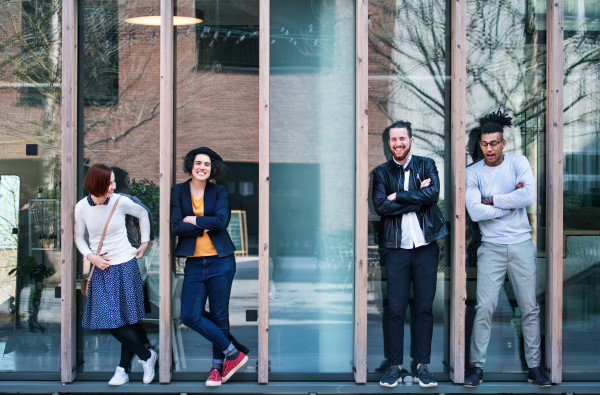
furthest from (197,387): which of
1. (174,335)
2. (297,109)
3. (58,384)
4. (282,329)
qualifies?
(297,109)

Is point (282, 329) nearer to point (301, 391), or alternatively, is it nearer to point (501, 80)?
point (301, 391)

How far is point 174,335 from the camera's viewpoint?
4.61 metres

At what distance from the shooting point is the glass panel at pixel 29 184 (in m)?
4.68

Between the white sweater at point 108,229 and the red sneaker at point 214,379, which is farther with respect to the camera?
the red sneaker at point 214,379

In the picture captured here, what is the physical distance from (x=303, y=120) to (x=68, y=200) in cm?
202

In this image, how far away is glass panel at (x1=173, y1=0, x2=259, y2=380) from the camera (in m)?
4.64

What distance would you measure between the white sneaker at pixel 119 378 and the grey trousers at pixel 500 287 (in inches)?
111

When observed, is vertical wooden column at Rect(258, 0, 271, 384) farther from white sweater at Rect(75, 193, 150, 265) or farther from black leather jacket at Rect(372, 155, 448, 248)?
white sweater at Rect(75, 193, 150, 265)

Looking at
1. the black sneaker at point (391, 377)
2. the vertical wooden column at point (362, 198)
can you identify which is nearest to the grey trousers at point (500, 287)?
the black sneaker at point (391, 377)

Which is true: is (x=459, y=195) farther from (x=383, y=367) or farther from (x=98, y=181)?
(x=98, y=181)

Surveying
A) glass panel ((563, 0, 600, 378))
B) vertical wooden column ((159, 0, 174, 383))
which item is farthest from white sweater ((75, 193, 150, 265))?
glass panel ((563, 0, 600, 378))

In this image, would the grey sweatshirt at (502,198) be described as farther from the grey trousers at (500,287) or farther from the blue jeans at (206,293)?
the blue jeans at (206,293)

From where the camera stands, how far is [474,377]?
443cm

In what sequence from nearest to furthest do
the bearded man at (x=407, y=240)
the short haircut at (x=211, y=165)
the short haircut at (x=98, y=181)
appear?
1. the short haircut at (x=98, y=181)
2. the bearded man at (x=407, y=240)
3. the short haircut at (x=211, y=165)
